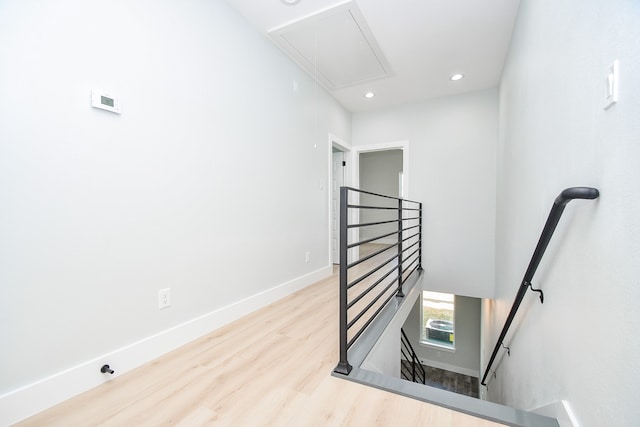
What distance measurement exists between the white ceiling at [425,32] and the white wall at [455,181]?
0.37 m

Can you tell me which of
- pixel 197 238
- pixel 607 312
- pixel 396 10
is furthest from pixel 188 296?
pixel 396 10

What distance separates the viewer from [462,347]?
6.14m

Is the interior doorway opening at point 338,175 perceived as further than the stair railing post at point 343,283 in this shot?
Yes

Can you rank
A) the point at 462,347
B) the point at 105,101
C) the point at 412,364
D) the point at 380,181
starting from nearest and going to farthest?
the point at 105,101 → the point at 412,364 → the point at 462,347 → the point at 380,181

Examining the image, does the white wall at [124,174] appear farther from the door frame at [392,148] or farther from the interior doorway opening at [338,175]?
the door frame at [392,148]

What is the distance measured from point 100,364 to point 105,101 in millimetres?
1375

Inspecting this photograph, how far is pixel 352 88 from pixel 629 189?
134 inches

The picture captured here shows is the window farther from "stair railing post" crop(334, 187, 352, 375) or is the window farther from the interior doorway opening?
"stair railing post" crop(334, 187, 352, 375)

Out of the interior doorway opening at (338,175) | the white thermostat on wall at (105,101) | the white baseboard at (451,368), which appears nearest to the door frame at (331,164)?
the interior doorway opening at (338,175)

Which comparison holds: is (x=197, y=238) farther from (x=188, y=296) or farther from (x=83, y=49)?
(x=83, y=49)

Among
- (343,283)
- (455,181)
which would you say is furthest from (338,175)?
(343,283)

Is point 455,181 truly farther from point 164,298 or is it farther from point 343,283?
point 164,298

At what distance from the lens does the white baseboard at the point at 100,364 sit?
117 centimetres

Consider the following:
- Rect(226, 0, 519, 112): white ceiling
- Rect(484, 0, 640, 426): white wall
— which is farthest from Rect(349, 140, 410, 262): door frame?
Rect(484, 0, 640, 426): white wall
